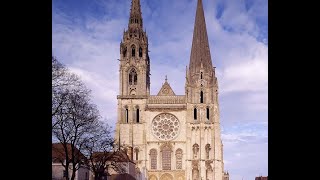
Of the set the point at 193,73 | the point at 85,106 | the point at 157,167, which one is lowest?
the point at 157,167

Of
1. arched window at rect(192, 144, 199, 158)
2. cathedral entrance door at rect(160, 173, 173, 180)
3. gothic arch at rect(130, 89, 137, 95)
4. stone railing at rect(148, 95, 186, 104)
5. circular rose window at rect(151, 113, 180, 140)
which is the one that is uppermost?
gothic arch at rect(130, 89, 137, 95)

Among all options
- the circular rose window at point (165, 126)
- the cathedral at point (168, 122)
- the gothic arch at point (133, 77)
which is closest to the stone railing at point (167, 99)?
the cathedral at point (168, 122)

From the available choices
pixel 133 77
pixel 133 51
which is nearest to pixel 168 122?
pixel 133 77

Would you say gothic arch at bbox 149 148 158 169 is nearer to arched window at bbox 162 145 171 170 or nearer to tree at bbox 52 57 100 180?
arched window at bbox 162 145 171 170

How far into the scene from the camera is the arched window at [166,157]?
7244 cm

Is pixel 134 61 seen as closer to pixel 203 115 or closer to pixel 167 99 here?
pixel 167 99

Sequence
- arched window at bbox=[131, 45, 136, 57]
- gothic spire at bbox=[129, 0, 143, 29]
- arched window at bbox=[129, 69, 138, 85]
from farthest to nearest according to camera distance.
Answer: gothic spire at bbox=[129, 0, 143, 29] < arched window at bbox=[131, 45, 136, 57] < arched window at bbox=[129, 69, 138, 85]

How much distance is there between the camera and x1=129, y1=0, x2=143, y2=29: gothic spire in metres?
79.9

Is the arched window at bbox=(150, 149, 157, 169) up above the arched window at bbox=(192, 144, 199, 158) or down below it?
below

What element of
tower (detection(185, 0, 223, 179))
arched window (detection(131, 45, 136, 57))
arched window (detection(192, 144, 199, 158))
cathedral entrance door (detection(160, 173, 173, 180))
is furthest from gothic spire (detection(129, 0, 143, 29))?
cathedral entrance door (detection(160, 173, 173, 180))

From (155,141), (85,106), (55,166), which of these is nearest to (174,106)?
(155,141)
